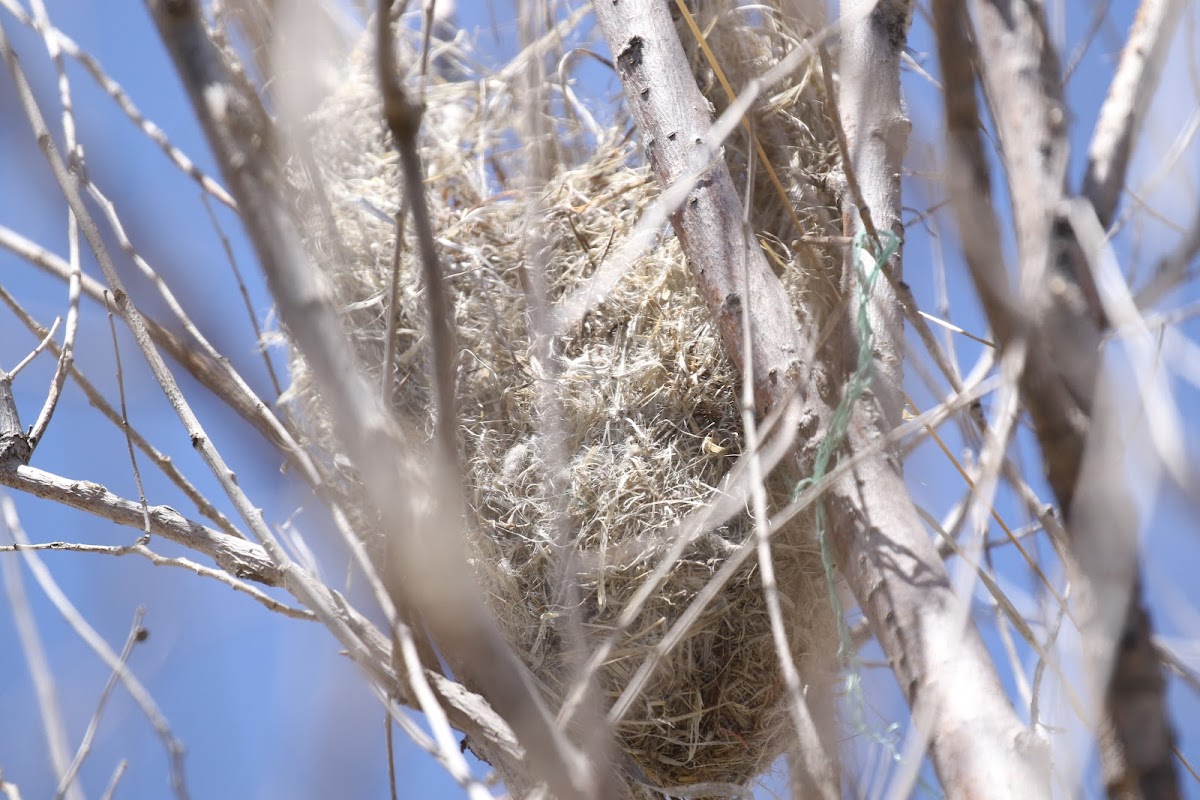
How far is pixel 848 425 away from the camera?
1272 millimetres

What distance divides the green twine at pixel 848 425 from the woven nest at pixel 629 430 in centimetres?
18

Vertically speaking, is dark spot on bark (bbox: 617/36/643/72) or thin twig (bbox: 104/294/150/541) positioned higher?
dark spot on bark (bbox: 617/36/643/72)

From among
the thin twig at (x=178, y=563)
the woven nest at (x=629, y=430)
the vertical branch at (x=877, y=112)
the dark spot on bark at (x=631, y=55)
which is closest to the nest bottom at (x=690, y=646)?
the woven nest at (x=629, y=430)

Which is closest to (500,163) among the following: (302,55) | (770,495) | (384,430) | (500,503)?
(500,503)

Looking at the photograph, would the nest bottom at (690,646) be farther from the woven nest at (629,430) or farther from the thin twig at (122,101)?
the thin twig at (122,101)

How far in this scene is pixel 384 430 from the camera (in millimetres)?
680

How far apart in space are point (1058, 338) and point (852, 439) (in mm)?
563

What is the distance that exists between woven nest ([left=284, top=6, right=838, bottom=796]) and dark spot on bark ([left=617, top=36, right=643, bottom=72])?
10.6 inches

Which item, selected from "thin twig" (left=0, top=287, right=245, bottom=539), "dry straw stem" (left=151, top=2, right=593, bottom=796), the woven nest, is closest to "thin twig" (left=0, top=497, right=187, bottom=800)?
"thin twig" (left=0, top=287, right=245, bottom=539)

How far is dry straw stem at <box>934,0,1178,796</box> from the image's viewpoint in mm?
694

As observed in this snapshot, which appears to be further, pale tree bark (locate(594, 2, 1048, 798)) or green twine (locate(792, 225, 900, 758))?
green twine (locate(792, 225, 900, 758))

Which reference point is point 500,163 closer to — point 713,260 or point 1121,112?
point 713,260

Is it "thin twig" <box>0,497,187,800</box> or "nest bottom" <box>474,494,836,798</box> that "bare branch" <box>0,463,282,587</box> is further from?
"nest bottom" <box>474,494,836,798</box>

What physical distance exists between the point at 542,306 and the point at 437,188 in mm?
1226
